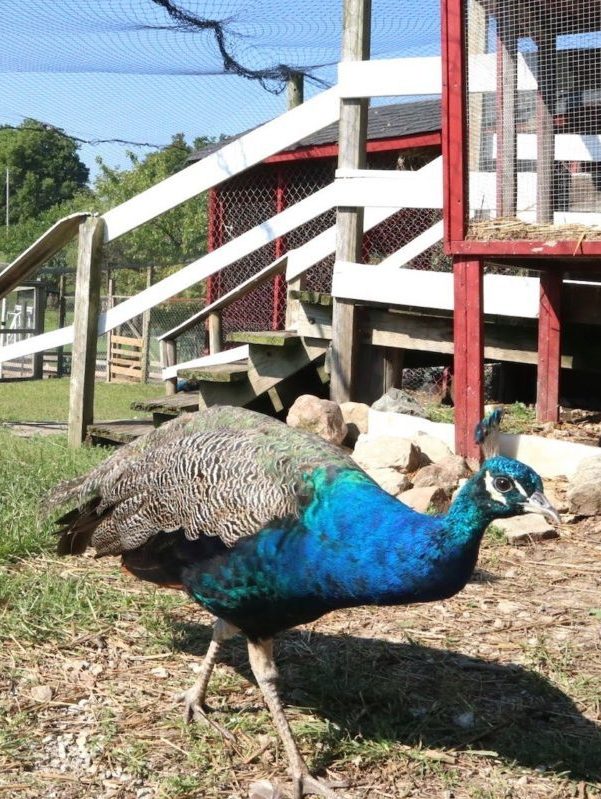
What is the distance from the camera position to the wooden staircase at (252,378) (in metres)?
7.12

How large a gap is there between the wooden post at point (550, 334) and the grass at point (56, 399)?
203 inches

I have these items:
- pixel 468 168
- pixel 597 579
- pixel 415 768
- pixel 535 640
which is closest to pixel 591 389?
pixel 468 168

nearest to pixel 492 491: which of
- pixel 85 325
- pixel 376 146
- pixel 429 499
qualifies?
pixel 429 499

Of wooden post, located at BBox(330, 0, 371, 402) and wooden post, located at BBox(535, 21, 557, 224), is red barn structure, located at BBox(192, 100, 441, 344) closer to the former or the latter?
wooden post, located at BBox(330, 0, 371, 402)

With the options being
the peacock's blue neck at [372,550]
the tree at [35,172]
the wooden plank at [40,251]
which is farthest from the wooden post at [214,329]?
the tree at [35,172]

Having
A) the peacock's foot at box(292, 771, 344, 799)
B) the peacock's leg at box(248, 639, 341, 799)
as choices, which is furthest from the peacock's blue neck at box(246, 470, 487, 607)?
the peacock's foot at box(292, 771, 344, 799)

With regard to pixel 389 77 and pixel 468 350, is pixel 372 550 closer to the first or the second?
pixel 468 350

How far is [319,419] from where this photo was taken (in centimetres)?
630

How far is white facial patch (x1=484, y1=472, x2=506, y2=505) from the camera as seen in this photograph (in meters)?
2.87

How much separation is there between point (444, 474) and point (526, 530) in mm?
530

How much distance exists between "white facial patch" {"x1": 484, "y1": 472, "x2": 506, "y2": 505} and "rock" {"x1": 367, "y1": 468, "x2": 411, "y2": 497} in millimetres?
2595

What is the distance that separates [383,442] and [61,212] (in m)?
33.7

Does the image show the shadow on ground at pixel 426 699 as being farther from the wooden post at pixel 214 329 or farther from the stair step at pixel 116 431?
the wooden post at pixel 214 329

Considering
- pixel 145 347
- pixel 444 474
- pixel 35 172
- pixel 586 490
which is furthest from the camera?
→ pixel 35 172
